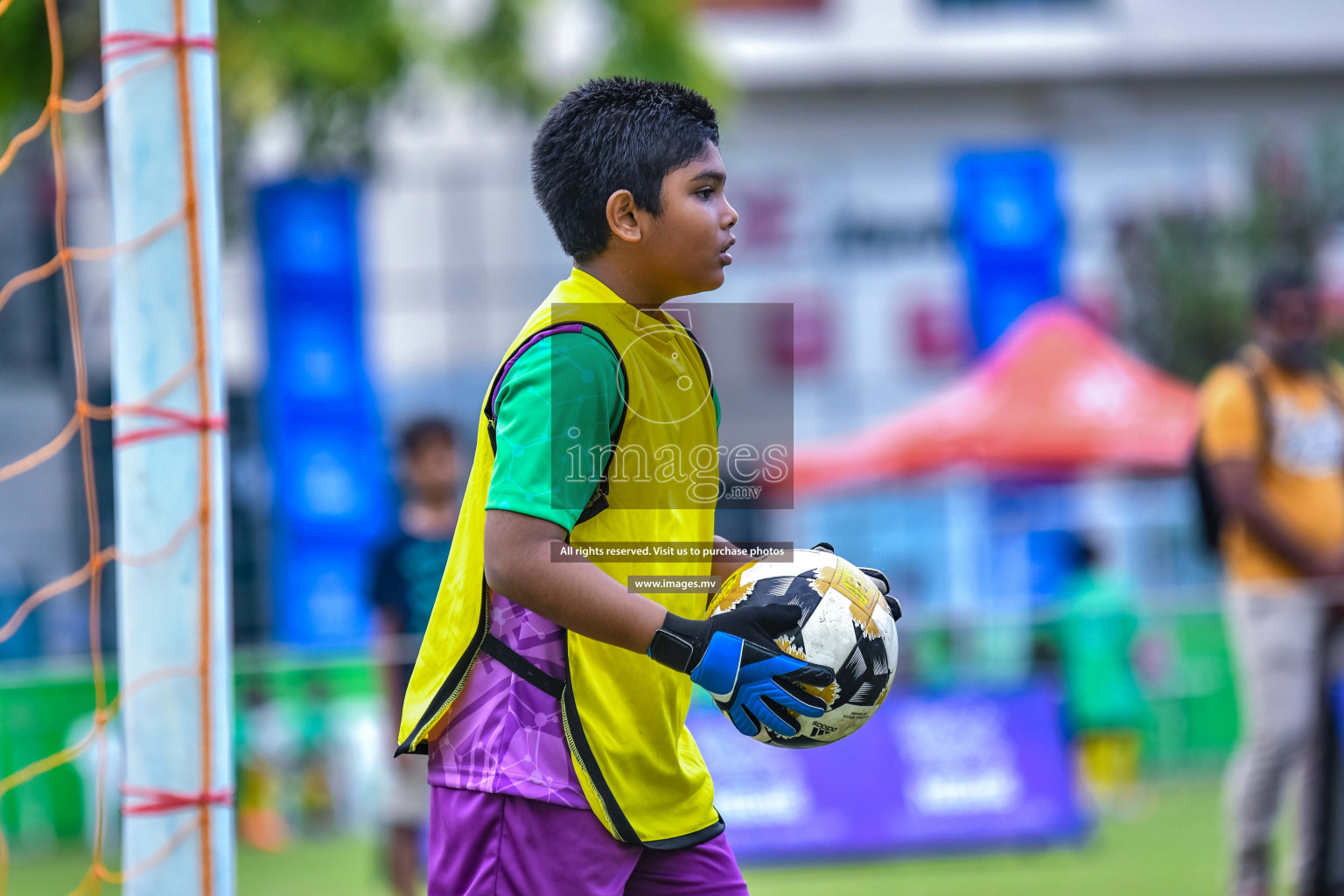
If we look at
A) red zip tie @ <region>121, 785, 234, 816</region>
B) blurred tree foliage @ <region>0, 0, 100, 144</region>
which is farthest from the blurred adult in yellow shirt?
blurred tree foliage @ <region>0, 0, 100, 144</region>

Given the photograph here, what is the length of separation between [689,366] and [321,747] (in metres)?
7.43

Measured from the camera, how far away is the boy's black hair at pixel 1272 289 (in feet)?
19.0

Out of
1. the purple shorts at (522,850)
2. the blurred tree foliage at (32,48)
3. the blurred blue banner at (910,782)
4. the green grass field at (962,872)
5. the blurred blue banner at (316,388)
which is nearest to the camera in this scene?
the purple shorts at (522,850)

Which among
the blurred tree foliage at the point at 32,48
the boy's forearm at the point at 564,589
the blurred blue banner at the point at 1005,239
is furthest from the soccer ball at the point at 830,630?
the blurred blue banner at the point at 1005,239

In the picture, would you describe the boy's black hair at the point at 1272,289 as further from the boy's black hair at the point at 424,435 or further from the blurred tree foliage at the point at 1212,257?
the blurred tree foliage at the point at 1212,257

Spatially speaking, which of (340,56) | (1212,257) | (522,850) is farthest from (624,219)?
(1212,257)

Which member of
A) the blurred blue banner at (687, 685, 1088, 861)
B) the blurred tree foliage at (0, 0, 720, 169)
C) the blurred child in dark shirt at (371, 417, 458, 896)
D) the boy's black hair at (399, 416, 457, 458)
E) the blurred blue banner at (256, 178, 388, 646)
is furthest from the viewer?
the blurred blue banner at (256, 178, 388, 646)

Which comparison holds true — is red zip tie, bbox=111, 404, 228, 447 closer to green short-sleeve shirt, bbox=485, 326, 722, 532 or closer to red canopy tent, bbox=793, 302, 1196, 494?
green short-sleeve shirt, bbox=485, 326, 722, 532

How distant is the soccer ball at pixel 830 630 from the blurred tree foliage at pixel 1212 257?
21158 mm

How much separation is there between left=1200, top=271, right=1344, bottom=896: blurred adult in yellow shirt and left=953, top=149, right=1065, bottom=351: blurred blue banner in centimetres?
1007

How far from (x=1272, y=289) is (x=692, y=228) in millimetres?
3949

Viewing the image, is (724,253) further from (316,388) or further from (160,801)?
(316,388)

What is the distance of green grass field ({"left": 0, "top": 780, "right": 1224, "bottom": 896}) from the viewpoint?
7.29 m

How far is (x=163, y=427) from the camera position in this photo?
122 inches
